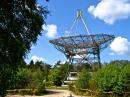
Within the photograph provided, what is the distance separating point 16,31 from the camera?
18.9 metres

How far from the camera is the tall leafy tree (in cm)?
1810

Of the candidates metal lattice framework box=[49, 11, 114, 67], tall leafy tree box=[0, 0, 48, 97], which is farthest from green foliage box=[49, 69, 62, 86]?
tall leafy tree box=[0, 0, 48, 97]

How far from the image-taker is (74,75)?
7888 centimetres

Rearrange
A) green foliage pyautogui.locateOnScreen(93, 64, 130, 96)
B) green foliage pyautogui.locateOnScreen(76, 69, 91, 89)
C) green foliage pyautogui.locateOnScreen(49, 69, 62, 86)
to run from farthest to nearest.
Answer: green foliage pyautogui.locateOnScreen(49, 69, 62, 86) → green foliage pyautogui.locateOnScreen(76, 69, 91, 89) → green foliage pyautogui.locateOnScreen(93, 64, 130, 96)

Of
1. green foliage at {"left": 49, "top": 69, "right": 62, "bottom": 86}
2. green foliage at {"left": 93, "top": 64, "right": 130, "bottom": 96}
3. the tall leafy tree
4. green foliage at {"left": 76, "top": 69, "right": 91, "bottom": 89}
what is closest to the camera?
the tall leafy tree

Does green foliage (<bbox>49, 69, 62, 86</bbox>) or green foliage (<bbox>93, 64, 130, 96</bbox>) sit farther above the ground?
green foliage (<bbox>49, 69, 62, 86</bbox>)

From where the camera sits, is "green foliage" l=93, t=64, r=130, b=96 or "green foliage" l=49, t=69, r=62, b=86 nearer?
"green foliage" l=93, t=64, r=130, b=96

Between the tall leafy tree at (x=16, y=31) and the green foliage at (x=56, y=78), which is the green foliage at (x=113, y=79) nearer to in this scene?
the tall leafy tree at (x=16, y=31)

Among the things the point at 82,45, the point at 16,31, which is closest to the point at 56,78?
the point at 82,45

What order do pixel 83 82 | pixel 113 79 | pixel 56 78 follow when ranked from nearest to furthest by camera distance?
pixel 113 79
pixel 83 82
pixel 56 78

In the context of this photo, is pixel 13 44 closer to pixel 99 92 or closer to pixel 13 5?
pixel 13 5

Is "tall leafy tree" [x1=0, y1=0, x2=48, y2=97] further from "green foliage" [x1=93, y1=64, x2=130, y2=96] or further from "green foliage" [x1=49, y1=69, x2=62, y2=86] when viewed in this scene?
"green foliage" [x1=49, y1=69, x2=62, y2=86]

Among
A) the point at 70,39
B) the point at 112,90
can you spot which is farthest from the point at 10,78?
the point at 70,39

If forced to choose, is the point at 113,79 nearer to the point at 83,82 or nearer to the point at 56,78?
the point at 83,82
